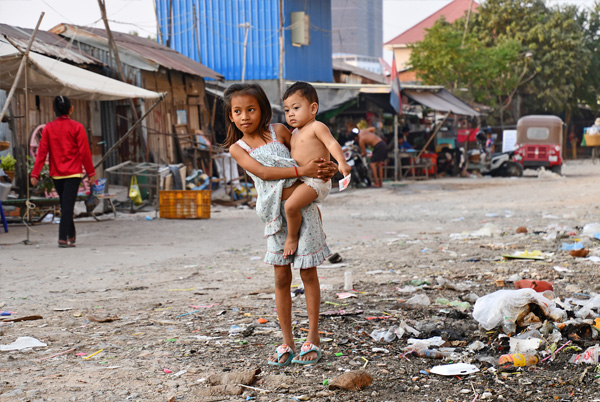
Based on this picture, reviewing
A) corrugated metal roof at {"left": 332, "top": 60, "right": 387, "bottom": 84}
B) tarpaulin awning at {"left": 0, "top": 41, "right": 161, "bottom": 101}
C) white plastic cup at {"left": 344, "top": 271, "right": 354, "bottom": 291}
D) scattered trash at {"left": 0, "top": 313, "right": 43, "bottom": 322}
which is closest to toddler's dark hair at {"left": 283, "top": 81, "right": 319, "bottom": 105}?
white plastic cup at {"left": 344, "top": 271, "right": 354, "bottom": 291}

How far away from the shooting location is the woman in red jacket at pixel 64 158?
7418mm

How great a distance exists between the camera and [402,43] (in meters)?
48.6

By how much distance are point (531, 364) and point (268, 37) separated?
730 inches

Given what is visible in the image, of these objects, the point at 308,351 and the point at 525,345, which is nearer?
the point at 308,351

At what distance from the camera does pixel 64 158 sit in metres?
7.42

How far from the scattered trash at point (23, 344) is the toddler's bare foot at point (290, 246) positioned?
148 centimetres

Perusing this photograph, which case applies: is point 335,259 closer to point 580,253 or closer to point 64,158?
point 580,253

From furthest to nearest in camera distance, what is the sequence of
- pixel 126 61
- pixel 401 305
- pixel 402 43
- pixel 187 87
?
pixel 402 43 → pixel 187 87 → pixel 126 61 → pixel 401 305

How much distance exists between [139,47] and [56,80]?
757 cm

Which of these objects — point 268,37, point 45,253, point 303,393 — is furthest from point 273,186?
point 268,37

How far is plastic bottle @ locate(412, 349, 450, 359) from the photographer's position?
3359mm

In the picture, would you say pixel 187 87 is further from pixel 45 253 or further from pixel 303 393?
pixel 303 393

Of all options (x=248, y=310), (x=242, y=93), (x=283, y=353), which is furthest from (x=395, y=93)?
(x=283, y=353)

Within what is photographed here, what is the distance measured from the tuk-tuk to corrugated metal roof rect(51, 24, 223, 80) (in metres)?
10.9
